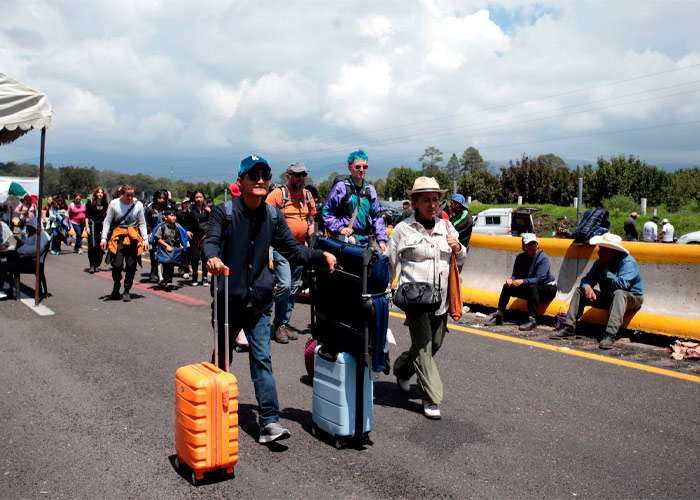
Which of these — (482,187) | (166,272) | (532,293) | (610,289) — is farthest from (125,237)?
(482,187)

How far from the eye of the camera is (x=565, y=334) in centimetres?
770

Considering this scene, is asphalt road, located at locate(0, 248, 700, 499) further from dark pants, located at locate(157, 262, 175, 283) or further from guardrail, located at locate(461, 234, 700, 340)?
dark pants, located at locate(157, 262, 175, 283)

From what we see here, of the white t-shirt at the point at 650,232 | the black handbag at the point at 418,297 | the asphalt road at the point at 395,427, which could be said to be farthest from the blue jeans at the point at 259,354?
the white t-shirt at the point at 650,232

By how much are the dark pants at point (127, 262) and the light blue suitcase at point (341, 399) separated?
23.0 ft

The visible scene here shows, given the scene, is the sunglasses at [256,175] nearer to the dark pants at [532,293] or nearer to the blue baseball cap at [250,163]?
the blue baseball cap at [250,163]

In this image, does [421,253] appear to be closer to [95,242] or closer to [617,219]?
[95,242]

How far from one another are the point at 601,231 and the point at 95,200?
1176 centimetres

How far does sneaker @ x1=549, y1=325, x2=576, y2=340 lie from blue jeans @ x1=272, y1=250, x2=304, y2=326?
329 cm

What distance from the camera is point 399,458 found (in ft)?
13.7

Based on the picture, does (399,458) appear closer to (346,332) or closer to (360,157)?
(346,332)

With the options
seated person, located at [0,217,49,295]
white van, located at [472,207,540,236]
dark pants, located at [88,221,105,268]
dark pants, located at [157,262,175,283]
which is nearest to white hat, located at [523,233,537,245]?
dark pants, located at [157,262,175,283]

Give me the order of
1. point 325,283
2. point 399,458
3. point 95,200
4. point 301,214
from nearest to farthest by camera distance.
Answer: point 399,458 → point 325,283 → point 301,214 → point 95,200

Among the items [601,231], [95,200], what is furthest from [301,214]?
[95,200]

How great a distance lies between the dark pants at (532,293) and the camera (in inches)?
329
